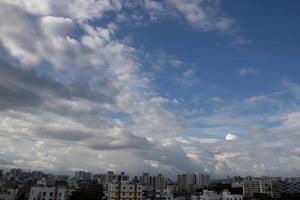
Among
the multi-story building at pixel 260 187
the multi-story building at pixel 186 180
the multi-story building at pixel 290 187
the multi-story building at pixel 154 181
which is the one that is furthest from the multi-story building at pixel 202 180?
the multi-story building at pixel 260 187

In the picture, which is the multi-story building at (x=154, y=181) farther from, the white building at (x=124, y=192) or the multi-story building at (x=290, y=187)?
the white building at (x=124, y=192)

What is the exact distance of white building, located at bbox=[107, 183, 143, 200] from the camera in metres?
64.6

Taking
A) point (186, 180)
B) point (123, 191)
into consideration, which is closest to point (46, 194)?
point (123, 191)

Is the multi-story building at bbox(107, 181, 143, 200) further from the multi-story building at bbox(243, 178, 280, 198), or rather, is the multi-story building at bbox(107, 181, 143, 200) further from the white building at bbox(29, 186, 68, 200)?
the multi-story building at bbox(243, 178, 280, 198)

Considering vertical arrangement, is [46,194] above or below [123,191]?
below

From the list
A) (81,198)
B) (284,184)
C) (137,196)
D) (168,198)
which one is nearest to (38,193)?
(81,198)

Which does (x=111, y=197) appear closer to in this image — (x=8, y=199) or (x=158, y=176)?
(x=8, y=199)

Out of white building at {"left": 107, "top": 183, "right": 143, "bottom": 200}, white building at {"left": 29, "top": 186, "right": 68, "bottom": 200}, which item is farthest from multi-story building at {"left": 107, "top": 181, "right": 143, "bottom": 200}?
white building at {"left": 29, "top": 186, "right": 68, "bottom": 200}

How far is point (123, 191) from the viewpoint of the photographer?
65.0 meters

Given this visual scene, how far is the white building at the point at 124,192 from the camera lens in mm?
64625

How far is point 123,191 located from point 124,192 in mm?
296

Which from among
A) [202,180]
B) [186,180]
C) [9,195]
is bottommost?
[9,195]

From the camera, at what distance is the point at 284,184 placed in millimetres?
134000

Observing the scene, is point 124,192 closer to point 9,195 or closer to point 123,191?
point 123,191
